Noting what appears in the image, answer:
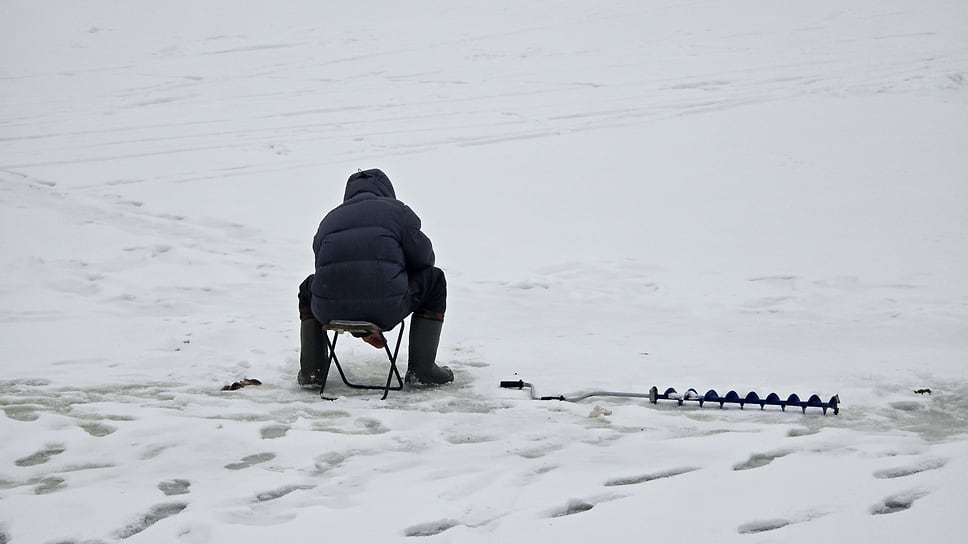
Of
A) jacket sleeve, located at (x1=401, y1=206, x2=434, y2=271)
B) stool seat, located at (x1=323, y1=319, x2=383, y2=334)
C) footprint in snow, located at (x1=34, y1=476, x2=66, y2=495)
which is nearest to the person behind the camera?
footprint in snow, located at (x1=34, y1=476, x2=66, y2=495)

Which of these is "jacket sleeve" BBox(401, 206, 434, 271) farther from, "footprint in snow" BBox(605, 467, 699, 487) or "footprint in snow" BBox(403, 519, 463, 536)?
"footprint in snow" BBox(403, 519, 463, 536)

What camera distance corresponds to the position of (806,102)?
14992 millimetres

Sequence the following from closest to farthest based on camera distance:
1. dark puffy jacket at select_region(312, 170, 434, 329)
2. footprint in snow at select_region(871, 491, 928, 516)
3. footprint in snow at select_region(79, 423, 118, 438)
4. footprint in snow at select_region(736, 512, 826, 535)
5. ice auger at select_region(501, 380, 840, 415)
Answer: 1. footprint in snow at select_region(736, 512, 826, 535)
2. footprint in snow at select_region(871, 491, 928, 516)
3. footprint in snow at select_region(79, 423, 118, 438)
4. ice auger at select_region(501, 380, 840, 415)
5. dark puffy jacket at select_region(312, 170, 434, 329)

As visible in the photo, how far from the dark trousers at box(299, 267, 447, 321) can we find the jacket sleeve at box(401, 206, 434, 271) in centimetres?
7

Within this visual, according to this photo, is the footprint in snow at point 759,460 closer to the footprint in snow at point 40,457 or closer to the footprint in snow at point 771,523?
the footprint in snow at point 771,523

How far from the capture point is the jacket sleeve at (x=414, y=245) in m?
5.26

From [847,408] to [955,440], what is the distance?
730 mm

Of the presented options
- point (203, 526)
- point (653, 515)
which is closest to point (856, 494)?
point (653, 515)

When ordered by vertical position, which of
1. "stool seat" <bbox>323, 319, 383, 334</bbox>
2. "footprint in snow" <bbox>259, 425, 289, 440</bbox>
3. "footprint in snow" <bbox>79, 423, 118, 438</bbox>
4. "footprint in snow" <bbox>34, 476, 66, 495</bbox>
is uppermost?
"stool seat" <bbox>323, 319, 383, 334</bbox>

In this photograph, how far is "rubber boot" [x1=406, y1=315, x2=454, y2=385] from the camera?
5.47 meters

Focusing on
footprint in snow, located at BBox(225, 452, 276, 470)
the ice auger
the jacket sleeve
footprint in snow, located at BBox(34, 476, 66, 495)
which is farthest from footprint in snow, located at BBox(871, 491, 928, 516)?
footprint in snow, located at BBox(34, 476, 66, 495)

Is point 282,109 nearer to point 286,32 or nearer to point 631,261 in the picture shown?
point 286,32

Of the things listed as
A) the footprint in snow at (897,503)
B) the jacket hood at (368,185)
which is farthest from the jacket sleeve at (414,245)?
the footprint in snow at (897,503)

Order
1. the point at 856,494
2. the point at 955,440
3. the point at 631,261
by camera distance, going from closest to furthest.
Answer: the point at 856,494, the point at 955,440, the point at 631,261
